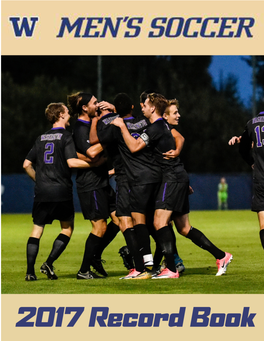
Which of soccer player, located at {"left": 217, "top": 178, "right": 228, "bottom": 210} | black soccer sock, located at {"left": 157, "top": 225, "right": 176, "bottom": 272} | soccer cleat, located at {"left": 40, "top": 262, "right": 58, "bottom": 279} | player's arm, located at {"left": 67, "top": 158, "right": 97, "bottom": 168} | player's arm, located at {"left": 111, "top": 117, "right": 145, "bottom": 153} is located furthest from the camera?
soccer player, located at {"left": 217, "top": 178, "right": 228, "bottom": 210}

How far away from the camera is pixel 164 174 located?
841 centimetres

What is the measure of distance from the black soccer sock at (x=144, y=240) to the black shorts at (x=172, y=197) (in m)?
0.32

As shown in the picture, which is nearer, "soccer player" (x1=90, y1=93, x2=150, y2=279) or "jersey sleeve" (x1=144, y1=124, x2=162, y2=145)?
"jersey sleeve" (x1=144, y1=124, x2=162, y2=145)

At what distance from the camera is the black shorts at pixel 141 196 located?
8.23m

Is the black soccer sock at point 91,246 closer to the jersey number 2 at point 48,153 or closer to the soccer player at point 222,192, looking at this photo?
the jersey number 2 at point 48,153

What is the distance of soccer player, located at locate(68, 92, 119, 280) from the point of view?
8430 mm

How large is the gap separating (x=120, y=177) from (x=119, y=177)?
0.02 metres

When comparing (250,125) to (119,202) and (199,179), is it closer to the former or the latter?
(119,202)

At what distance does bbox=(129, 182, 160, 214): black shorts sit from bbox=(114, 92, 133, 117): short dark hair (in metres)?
0.93

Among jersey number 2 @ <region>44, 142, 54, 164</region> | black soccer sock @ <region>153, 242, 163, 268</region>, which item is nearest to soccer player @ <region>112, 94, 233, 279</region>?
black soccer sock @ <region>153, 242, 163, 268</region>

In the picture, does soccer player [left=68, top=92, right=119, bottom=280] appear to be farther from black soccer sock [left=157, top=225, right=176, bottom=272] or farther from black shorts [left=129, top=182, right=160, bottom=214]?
black soccer sock [left=157, top=225, right=176, bottom=272]

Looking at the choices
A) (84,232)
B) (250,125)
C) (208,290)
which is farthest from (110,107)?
(84,232)

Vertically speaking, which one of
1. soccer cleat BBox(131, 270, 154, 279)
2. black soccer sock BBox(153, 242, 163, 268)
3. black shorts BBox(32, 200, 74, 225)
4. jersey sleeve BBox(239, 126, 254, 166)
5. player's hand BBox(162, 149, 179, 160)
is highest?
jersey sleeve BBox(239, 126, 254, 166)

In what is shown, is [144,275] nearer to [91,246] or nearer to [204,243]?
[91,246]
